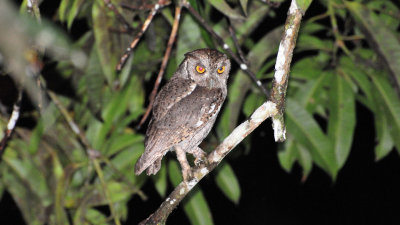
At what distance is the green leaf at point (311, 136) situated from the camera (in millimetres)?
2219

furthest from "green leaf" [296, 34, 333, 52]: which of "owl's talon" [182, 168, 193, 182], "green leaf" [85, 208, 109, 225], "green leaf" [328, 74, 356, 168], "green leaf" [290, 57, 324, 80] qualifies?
"green leaf" [85, 208, 109, 225]

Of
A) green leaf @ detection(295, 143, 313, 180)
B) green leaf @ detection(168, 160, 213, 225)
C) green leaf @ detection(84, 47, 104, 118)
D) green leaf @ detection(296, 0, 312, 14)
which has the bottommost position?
green leaf @ detection(295, 143, 313, 180)

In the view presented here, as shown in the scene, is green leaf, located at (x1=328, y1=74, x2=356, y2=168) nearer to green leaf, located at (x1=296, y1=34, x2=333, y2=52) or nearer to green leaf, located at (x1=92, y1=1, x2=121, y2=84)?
green leaf, located at (x1=296, y1=34, x2=333, y2=52)

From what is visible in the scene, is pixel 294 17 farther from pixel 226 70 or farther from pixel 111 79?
pixel 111 79

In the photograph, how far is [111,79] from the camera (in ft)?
6.95

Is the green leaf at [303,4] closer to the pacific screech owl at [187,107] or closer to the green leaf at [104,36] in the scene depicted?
the pacific screech owl at [187,107]

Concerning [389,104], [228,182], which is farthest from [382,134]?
[228,182]

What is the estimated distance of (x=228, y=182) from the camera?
245cm

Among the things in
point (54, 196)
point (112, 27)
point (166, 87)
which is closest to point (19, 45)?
point (166, 87)

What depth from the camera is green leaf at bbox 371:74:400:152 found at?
2.35 m

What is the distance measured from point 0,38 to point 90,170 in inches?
92.1

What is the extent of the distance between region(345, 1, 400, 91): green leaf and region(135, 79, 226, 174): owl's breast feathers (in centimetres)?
96

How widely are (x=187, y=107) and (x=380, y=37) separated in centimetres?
118

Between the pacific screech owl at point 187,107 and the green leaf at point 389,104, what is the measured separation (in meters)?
1.06
